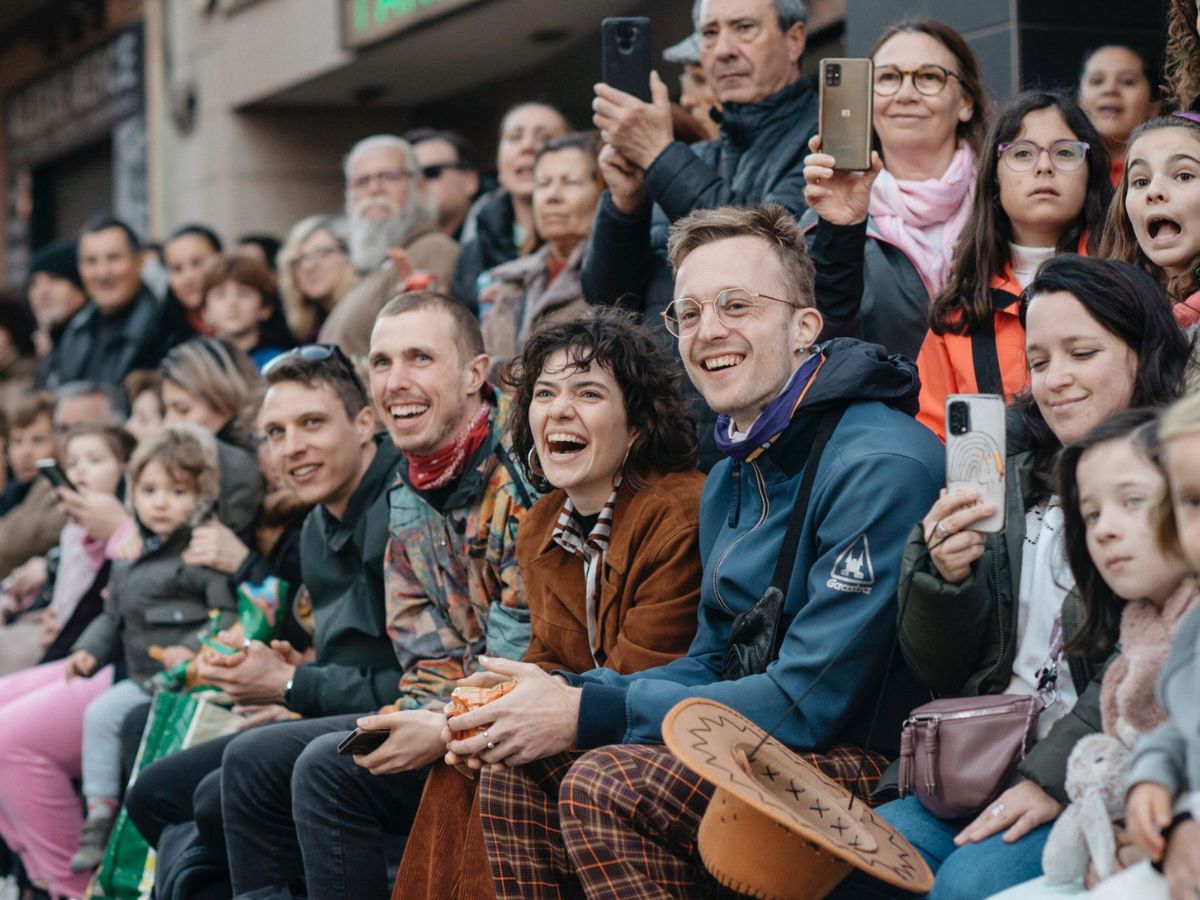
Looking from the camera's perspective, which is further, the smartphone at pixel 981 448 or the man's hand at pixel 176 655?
the man's hand at pixel 176 655

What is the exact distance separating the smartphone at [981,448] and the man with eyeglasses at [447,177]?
542cm

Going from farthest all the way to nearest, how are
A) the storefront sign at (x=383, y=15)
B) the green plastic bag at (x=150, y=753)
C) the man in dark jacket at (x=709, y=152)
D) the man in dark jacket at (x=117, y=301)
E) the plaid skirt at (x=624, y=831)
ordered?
the storefront sign at (x=383, y=15) < the man in dark jacket at (x=117, y=301) < the green plastic bag at (x=150, y=753) < the man in dark jacket at (x=709, y=152) < the plaid skirt at (x=624, y=831)

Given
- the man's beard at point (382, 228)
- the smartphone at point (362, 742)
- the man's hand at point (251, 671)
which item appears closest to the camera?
the smartphone at point (362, 742)

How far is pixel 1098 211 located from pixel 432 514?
6.82ft

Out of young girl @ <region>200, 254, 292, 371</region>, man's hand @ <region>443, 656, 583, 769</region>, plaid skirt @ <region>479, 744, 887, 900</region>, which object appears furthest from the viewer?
young girl @ <region>200, 254, 292, 371</region>

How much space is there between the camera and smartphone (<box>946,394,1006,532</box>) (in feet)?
10.9

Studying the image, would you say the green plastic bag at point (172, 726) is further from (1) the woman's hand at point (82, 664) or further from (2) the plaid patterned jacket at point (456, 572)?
(2) the plaid patterned jacket at point (456, 572)

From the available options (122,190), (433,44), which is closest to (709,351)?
(433,44)

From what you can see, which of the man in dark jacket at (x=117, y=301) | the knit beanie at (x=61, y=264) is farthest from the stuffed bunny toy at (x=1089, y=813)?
the knit beanie at (x=61, y=264)

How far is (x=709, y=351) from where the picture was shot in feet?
13.5

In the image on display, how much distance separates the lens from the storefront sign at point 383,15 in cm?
1145

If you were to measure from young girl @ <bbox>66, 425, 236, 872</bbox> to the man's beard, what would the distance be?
156cm

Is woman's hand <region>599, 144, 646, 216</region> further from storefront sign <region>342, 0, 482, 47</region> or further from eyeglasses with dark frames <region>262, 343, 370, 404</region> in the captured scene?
storefront sign <region>342, 0, 482, 47</region>

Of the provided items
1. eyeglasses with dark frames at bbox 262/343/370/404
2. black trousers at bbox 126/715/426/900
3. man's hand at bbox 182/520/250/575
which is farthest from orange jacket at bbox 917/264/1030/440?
man's hand at bbox 182/520/250/575
